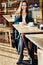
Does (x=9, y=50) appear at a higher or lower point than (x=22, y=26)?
lower

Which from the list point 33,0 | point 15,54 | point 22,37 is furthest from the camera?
point 33,0

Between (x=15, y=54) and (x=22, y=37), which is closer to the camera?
(x=22, y=37)

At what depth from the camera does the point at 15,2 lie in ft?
20.2

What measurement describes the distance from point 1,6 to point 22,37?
3262 mm

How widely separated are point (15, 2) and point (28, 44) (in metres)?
2.82

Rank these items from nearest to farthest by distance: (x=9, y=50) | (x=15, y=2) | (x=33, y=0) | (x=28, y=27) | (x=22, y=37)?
(x=22, y=37)
(x=28, y=27)
(x=9, y=50)
(x=33, y=0)
(x=15, y=2)

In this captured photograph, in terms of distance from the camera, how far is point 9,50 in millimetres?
4539

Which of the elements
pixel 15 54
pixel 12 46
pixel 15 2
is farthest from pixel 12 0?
pixel 15 54

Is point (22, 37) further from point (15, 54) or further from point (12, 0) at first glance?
point (12, 0)

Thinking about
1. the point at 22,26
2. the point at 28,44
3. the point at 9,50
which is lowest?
the point at 9,50

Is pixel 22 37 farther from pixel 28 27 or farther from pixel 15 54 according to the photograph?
pixel 15 54

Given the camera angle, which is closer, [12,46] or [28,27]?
[28,27]

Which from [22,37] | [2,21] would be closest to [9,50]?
[22,37]

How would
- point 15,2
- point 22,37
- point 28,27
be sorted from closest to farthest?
1. point 22,37
2. point 28,27
3. point 15,2
